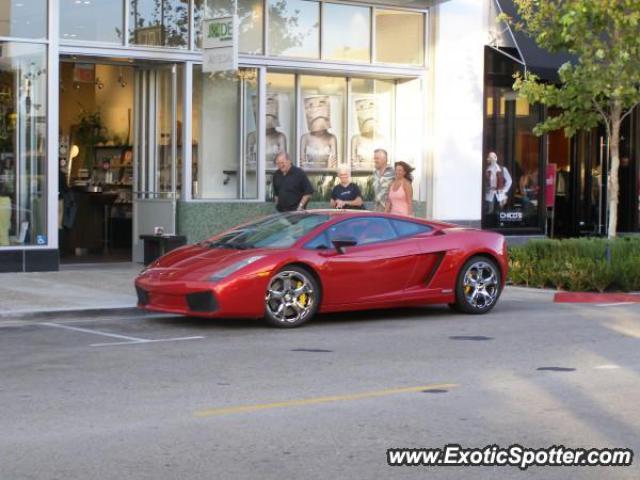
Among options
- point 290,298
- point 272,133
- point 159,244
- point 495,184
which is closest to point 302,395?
point 290,298

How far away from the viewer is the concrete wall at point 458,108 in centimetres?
2194

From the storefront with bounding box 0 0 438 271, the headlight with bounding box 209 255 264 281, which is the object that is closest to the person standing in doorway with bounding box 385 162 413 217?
the storefront with bounding box 0 0 438 271

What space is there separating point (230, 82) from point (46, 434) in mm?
13341

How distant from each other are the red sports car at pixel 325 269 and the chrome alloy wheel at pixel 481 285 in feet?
0.04

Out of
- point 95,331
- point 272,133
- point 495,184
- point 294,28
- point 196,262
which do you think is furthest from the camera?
point 495,184

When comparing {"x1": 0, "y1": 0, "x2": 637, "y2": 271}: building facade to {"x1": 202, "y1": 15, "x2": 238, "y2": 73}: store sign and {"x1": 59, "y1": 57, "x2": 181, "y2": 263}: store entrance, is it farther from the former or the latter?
{"x1": 202, "y1": 15, "x2": 238, "y2": 73}: store sign

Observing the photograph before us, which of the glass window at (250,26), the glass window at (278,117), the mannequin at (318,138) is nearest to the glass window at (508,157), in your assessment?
the mannequin at (318,138)

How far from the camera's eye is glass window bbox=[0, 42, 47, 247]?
17.5m

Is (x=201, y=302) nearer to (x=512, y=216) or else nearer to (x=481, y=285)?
(x=481, y=285)

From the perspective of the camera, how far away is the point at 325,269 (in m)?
12.7

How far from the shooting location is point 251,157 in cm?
2014

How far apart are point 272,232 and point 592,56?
289 inches

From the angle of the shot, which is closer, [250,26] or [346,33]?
[250,26]

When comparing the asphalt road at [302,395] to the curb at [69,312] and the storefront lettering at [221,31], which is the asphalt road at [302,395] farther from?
the storefront lettering at [221,31]
